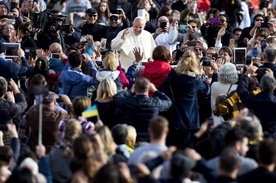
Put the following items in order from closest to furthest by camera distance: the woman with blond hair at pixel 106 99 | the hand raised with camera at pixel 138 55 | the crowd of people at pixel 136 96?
the crowd of people at pixel 136 96, the woman with blond hair at pixel 106 99, the hand raised with camera at pixel 138 55

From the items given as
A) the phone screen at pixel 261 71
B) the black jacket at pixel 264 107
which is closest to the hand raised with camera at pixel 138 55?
the phone screen at pixel 261 71

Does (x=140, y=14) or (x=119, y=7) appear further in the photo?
(x=119, y=7)

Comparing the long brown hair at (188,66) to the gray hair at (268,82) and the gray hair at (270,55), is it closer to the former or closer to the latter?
the gray hair at (270,55)

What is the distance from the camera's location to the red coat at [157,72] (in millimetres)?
16750

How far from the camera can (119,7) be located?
83.1 ft

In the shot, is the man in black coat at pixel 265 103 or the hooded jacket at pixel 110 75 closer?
the man in black coat at pixel 265 103

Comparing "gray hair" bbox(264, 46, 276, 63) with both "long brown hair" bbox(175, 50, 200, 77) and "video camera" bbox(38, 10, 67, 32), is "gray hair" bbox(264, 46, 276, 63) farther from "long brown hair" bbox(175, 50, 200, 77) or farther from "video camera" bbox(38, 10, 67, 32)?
"video camera" bbox(38, 10, 67, 32)

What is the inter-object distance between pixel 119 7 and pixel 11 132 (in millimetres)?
11764

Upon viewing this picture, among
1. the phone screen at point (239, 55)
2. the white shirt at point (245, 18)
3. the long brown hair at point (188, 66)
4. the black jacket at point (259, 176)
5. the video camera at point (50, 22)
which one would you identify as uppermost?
the video camera at point (50, 22)

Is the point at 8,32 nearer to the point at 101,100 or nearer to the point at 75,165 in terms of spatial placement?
the point at 101,100

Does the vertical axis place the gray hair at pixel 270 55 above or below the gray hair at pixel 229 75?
above

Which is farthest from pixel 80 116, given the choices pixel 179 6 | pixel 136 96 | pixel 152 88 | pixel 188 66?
pixel 179 6

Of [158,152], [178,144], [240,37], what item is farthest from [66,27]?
[158,152]

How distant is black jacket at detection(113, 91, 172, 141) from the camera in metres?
15.2
